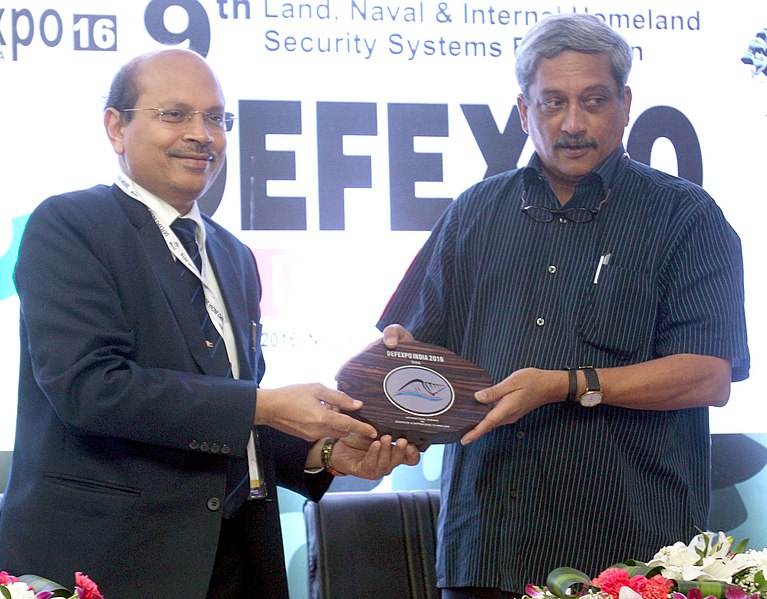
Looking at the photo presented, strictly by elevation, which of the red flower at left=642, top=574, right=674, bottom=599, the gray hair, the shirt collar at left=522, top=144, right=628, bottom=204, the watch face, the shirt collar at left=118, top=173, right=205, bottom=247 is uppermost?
the gray hair

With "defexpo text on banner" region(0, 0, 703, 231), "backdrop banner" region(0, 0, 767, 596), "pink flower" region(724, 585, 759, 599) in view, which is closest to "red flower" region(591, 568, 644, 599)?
"pink flower" region(724, 585, 759, 599)

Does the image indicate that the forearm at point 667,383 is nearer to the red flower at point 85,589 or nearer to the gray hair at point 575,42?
the gray hair at point 575,42

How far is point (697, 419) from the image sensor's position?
8.04ft

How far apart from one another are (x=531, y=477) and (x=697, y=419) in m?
0.43

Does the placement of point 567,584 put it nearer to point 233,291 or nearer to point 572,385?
point 572,385

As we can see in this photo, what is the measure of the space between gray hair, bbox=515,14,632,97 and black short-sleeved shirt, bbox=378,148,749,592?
9.4 inches

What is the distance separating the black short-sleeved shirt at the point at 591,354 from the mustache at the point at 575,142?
7 centimetres

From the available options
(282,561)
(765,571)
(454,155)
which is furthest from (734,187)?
(765,571)

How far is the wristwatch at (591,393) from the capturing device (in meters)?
2.25

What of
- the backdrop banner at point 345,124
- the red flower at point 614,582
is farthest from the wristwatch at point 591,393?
the backdrop banner at point 345,124

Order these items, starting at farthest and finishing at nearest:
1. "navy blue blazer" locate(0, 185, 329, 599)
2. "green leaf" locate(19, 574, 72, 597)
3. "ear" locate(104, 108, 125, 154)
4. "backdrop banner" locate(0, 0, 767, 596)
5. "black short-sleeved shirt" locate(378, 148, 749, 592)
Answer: "backdrop banner" locate(0, 0, 767, 596) → "ear" locate(104, 108, 125, 154) → "black short-sleeved shirt" locate(378, 148, 749, 592) → "navy blue blazer" locate(0, 185, 329, 599) → "green leaf" locate(19, 574, 72, 597)

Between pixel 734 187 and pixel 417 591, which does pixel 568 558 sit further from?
pixel 734 187

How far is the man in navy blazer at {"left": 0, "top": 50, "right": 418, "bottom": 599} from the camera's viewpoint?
6.73 ft

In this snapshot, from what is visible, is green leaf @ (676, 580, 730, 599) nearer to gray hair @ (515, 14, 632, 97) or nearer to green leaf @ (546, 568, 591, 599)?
green leaf @ (546, 568, 591, 599)
